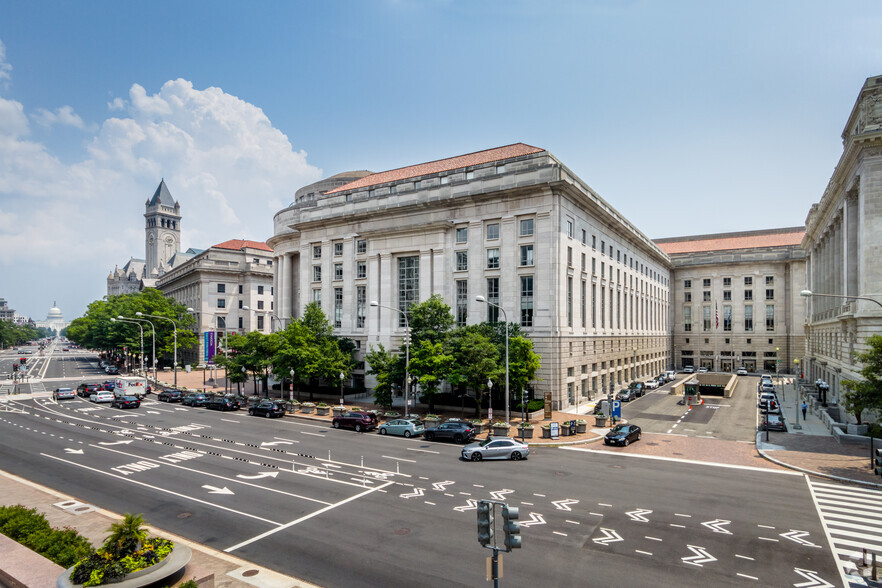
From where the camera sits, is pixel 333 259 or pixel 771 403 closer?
pixel 771 403

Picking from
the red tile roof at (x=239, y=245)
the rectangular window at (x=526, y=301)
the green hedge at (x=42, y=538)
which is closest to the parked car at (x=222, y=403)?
the rectangular window at (x=526, y=301)

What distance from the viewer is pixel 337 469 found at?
25.3m

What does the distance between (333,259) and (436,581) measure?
49715 millimetres

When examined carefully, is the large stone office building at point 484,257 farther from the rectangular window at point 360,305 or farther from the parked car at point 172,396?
the parked car at point 172,396

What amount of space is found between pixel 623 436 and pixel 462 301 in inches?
872

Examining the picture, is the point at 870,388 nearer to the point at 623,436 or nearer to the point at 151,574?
the point at 623,436

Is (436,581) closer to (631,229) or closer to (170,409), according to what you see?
(170,409)

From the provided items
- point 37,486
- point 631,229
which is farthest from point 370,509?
point 631,229

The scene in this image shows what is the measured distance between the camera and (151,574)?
10727mm

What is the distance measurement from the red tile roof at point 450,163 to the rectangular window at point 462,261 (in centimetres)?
936

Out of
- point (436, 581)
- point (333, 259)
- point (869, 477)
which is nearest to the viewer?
point (436, 581)

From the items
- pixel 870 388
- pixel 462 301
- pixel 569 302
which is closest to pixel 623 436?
pixel 870 388

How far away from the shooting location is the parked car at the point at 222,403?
→ 4850 cm

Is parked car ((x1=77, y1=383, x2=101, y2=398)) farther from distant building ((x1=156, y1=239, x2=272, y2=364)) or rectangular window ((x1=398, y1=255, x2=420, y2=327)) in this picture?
rectangular window ((x1=398, y1=255, x2=420, y2=327))
